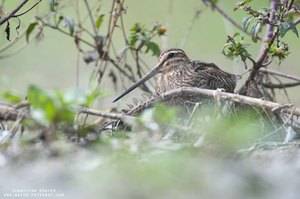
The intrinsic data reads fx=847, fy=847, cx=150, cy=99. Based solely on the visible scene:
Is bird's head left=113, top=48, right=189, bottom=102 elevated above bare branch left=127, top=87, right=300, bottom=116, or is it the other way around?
bird's head left=113, top=48, right=189, bottom=102

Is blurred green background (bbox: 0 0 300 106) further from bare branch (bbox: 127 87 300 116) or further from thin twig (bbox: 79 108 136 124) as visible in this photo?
thin twig (bbox: 79 108 136 124)

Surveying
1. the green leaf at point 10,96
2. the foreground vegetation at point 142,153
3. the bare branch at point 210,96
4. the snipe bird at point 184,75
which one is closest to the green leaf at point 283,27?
the foreground vegetation at point 142,153

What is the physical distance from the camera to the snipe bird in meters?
6.52

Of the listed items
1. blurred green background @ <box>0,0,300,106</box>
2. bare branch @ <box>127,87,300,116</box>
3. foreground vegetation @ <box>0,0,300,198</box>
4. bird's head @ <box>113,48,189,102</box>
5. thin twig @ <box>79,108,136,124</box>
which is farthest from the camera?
blurred green background @ <box>0,0,300,106</box>

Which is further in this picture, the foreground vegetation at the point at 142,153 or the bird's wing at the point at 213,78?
the bird's wing at the point at 213,78

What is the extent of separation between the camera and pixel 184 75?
22.0ft

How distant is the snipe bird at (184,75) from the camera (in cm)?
652

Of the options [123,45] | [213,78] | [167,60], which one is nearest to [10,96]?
[213,78]

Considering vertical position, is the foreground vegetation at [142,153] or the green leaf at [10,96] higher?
the green leaf at [10,96]

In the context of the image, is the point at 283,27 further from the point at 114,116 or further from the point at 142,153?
the point at 142,153

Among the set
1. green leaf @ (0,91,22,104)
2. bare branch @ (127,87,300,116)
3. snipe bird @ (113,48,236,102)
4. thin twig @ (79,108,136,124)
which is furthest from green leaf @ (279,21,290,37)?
green leaf @ (0,91,22,104)

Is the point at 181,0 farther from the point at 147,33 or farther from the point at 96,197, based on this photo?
the point at 96,197

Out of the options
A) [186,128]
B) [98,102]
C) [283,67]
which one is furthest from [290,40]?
[186,128]

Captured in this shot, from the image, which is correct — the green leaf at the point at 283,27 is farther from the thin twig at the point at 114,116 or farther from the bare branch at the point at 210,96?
the thin twig at the point at 114,116
